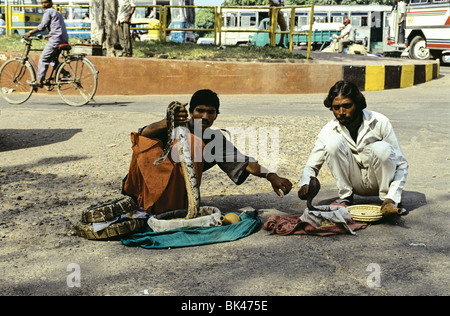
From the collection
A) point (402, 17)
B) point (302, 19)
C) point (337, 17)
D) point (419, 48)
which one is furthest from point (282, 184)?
point (302, 19)

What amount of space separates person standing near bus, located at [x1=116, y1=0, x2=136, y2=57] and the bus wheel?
10.2 meters

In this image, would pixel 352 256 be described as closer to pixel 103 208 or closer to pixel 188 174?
pixel 188 174

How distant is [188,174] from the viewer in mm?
3264

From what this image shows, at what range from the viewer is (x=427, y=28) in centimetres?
1659

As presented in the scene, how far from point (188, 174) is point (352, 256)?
1.06m

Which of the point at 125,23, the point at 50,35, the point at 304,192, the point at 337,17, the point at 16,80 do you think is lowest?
the point at 304,192

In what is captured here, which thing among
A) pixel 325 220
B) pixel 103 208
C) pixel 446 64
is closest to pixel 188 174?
pixel 103 208

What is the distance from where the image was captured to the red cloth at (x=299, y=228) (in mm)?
3240

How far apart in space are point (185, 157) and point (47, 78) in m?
5.97

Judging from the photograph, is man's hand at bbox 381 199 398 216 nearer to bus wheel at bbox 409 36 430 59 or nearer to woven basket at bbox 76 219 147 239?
woven basket at bbox 76 219 147 239

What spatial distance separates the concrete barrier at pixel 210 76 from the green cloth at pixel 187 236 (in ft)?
22.4

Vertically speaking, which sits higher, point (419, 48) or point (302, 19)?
point (302, 19)

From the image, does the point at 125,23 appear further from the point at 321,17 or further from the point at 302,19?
the point at 321,17

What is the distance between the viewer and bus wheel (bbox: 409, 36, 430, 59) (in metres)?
17.1
